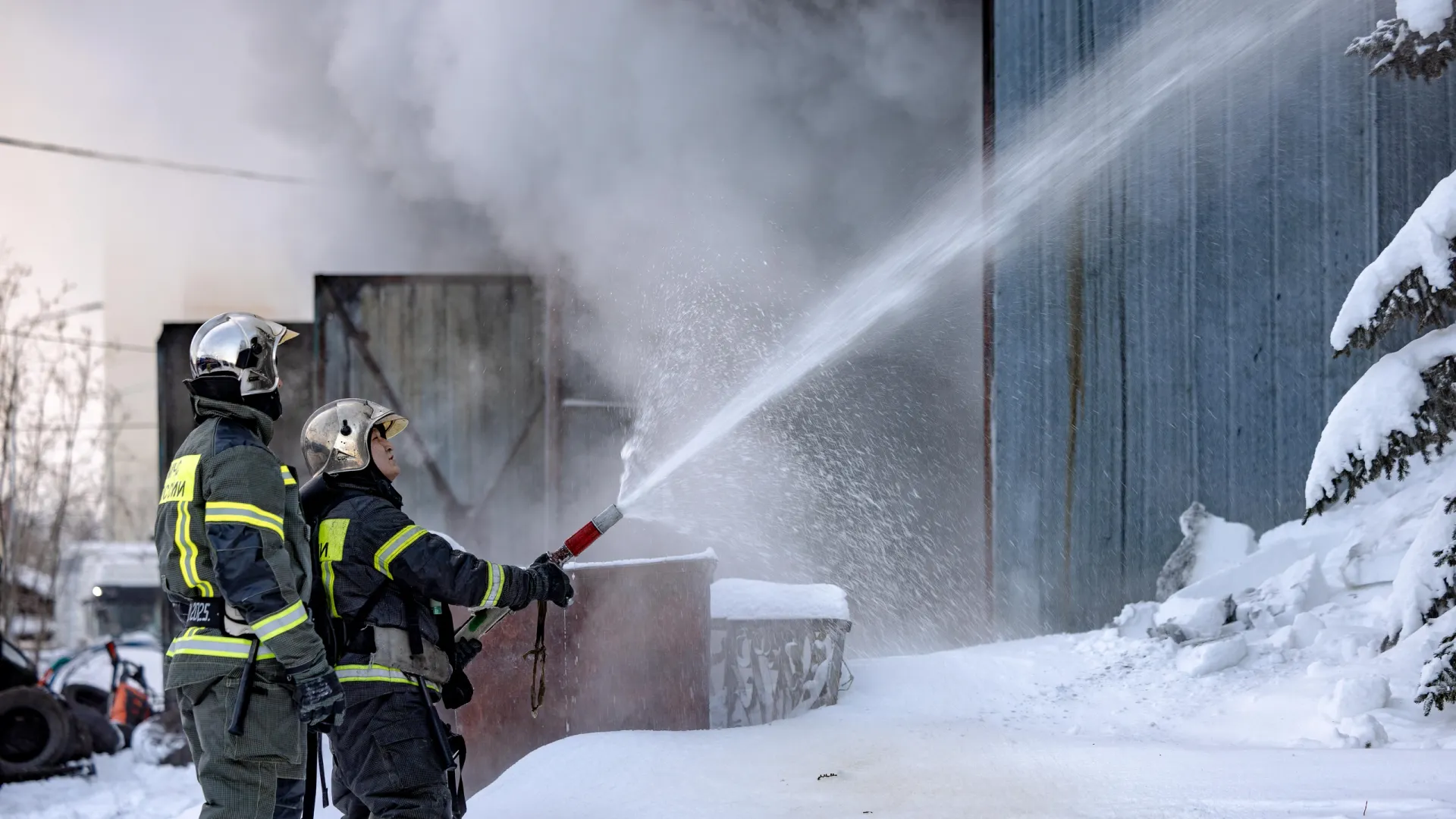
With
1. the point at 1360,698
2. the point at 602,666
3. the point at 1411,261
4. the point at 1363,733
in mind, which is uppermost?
the point at 1411,261

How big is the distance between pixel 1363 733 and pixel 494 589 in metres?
3.86

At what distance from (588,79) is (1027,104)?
401cm

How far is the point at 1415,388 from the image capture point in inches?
195

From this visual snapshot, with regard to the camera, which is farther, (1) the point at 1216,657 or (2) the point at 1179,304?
(2) the point at 1179,304

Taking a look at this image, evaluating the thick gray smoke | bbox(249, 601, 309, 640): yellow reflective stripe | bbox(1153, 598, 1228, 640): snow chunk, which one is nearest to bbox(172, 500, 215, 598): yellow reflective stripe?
bbox(249, 601, 309, 640): yellow reflective stripe

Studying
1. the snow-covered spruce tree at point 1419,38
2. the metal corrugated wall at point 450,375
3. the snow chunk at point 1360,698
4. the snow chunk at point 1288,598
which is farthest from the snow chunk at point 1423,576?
the metal corrugated wall at point 450,375

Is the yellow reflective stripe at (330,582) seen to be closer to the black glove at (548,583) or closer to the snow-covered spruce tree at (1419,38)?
the black glove at (548,583)

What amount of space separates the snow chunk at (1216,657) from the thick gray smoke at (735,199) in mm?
3130

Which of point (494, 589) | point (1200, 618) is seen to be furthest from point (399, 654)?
point (1200, 618)

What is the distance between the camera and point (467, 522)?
35.9 ft

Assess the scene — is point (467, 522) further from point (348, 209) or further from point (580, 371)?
point (348, 209)

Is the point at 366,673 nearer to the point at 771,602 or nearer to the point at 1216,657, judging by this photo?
the point at 771,602

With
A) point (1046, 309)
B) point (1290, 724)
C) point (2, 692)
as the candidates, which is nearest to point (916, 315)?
point (1046, 309)

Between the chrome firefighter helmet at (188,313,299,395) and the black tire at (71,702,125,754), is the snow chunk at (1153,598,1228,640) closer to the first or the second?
the chrome firefighter helmet at (188,313,299,395)
